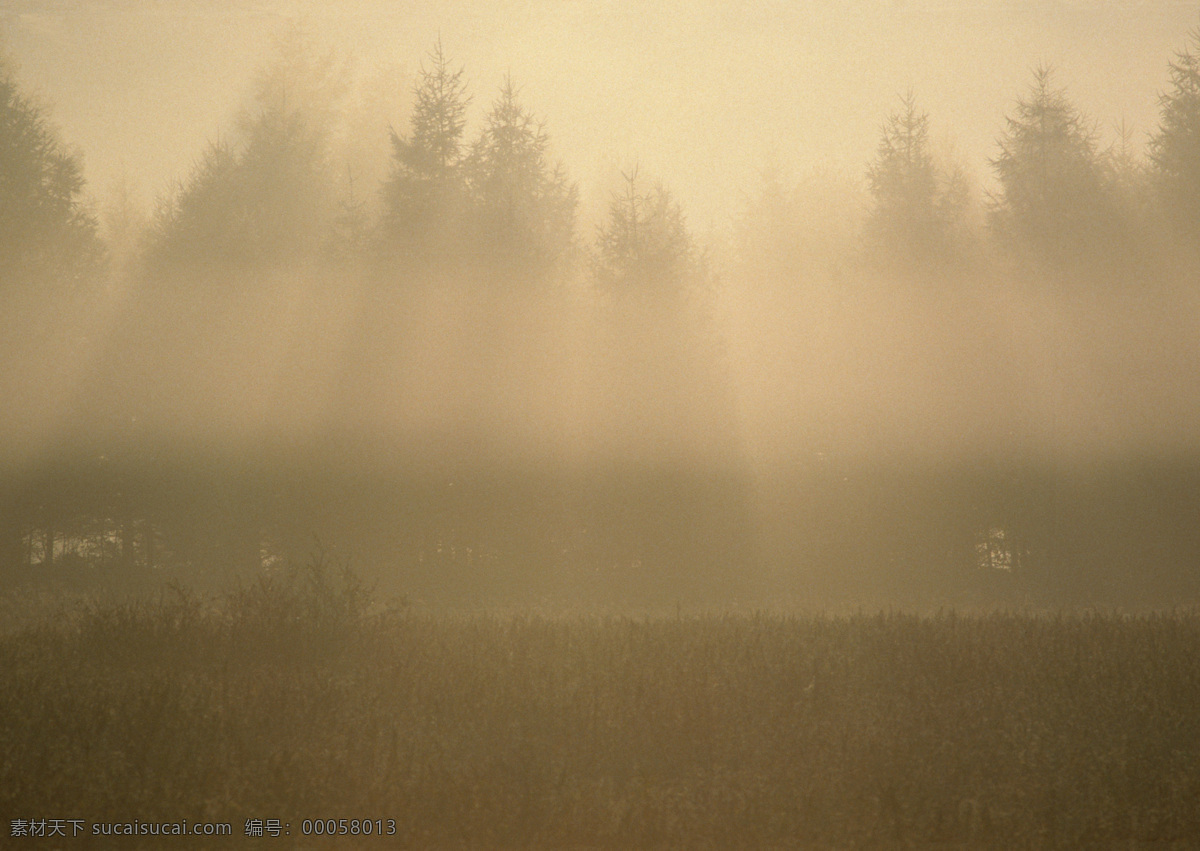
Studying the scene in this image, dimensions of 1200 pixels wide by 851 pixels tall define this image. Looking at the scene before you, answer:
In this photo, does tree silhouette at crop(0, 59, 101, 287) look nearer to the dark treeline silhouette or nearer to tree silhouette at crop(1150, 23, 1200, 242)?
the dark treeline silhouette

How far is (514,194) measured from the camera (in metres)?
22.8

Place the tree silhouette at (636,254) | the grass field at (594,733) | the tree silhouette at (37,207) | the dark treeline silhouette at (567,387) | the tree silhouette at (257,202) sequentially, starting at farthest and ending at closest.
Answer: the tree silhouette at (257,202), the tree silhouette at (636,254), the tree silhouette at (37,207), the dark treeline silhouette at (567,387), the grass field at (594,733)

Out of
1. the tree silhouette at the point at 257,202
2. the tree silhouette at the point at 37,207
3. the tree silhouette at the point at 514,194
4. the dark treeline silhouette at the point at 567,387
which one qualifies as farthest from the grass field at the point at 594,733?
the tree silhouette at the point at 37,207

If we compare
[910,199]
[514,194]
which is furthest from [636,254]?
[910,199]

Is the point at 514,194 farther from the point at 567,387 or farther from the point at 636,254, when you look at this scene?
the point at 567,387

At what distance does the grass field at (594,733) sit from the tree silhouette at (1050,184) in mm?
14938

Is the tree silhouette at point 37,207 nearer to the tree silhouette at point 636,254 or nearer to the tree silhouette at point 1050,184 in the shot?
the tree silhouette at point 636,254

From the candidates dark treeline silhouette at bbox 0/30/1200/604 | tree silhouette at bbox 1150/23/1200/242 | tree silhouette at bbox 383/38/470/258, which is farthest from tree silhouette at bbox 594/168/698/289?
tree silhouette at bbox 1150/23/1200/242

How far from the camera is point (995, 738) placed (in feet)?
27.5

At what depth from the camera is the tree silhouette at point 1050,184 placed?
77.7ft

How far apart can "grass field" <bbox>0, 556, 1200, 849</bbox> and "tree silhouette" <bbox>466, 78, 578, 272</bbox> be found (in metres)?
12.3

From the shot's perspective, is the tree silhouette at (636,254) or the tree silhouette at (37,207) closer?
the tree silhouette at (37,207)

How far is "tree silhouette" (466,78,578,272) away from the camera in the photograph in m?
22.2

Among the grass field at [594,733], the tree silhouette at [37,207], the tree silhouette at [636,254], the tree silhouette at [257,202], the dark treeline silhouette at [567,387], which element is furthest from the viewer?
the tree silhouette at [257,202]
